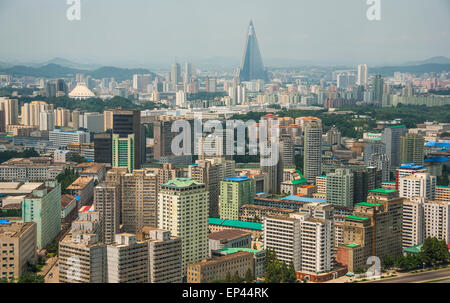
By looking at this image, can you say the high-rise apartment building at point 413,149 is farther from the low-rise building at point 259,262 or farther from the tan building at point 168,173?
the low-rise building at point 259,262

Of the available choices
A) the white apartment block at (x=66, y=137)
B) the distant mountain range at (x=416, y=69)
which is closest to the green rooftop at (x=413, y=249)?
the distant mountain range at (x=416, y=69)

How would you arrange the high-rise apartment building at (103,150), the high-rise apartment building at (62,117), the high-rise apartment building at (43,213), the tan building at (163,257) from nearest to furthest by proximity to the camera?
1. the tan building at (163,257)
2. the high-rise apartment building at (43,213)
3. the high-rise apartment building at (103,150)
4. the high-rise apartment building at (62,117)

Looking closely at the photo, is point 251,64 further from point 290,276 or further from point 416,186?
point 290,276

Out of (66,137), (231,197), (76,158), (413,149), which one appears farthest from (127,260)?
(66,137)

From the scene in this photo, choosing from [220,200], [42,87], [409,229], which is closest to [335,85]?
[42,87]

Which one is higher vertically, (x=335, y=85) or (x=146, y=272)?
(x=335, y=85)

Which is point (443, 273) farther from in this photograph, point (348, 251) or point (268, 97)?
point (268, 97)
